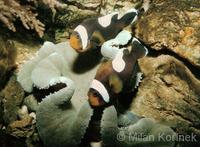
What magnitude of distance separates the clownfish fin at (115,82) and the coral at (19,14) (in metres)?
0.85

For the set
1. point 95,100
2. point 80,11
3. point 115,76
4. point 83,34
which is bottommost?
point 95,100

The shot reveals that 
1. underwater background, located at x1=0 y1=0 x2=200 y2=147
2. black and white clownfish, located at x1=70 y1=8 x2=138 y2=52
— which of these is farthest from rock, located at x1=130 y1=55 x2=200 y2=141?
black and white clownfish, located at x1=70 y1=8 x2=138 y2=52

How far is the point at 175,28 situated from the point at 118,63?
579 millimetres

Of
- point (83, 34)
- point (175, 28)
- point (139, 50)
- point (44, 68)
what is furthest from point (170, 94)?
point (44, 68)

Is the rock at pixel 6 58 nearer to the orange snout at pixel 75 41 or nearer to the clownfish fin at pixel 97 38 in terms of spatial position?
the orange snout at pixel 75 41

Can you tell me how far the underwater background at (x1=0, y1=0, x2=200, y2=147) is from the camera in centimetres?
271

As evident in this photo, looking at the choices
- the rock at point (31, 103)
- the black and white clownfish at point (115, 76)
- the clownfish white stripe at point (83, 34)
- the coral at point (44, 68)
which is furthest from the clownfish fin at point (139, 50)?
the rock at point (31, 103)

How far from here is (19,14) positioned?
2977mm

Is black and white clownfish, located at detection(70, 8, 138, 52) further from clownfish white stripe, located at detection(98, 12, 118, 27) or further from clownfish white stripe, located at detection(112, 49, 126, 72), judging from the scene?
clownfish white stripe, located at detection(112, 49, 126, 72)

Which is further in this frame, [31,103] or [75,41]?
[31,103]

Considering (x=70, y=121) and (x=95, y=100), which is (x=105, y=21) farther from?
(x=70, y=121)

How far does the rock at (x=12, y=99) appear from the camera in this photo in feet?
9.58

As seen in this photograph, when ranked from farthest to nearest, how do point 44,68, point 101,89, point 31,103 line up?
point 31,103 < point 44,68 < point 101,89

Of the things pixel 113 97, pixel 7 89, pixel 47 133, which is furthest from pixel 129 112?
pixel 7 89
